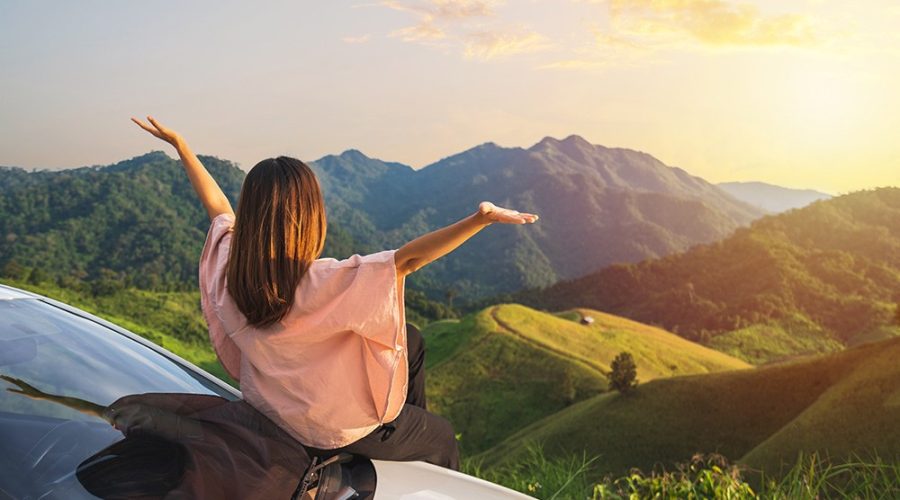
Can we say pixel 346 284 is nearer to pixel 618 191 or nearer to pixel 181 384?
pixel 181 384

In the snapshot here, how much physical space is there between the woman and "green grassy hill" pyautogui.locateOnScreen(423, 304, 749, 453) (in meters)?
27.9

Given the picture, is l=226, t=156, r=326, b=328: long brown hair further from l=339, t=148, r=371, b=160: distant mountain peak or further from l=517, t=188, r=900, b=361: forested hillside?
l=339, t=148, r=371, b=160: distant mountain peak

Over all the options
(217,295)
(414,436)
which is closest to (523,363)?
(414,436)

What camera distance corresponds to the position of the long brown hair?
69.5 inches

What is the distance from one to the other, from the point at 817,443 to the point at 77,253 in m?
50.8

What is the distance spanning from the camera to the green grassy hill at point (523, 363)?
31.9m

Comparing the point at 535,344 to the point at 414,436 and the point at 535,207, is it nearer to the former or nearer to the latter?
the point at 414,436

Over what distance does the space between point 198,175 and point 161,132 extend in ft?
0.88

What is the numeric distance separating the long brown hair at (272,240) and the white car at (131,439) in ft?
0.85

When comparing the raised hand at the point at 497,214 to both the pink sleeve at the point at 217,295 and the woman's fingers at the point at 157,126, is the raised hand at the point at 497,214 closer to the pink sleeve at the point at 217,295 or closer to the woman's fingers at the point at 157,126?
the pink sleeve at the point at 217,295

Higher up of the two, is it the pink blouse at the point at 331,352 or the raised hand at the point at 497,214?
the raised hand at the point at 497,214

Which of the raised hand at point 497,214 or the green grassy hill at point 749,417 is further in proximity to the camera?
the green grassy hill at point 749,417

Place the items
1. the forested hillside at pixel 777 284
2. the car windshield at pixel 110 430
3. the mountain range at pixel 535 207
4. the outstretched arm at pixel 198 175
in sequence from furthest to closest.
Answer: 1. the mountain range at pixel 535 207
2. the forested hillside at pixel 777 284
3. the outstretched arm at pixel 198 175
4. the car windshield at pixel 110 430

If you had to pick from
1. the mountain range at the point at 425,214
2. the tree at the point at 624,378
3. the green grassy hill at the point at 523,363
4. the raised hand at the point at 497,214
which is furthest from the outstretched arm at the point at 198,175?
the green grassy hill at the point at 523,363
